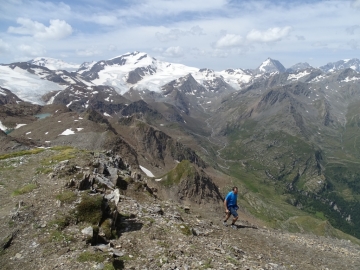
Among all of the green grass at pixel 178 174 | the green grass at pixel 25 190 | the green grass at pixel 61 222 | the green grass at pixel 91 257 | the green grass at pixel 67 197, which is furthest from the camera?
the green grass at pixel 178 174

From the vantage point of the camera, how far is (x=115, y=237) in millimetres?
23141

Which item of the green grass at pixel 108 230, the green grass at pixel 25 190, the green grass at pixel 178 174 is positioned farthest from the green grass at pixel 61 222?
the green grass at pixel 178 174

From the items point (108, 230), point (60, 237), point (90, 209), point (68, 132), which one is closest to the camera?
point (60, 237)

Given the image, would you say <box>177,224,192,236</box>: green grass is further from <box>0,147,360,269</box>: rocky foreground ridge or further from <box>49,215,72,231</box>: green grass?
<box>49,215,72,231</box>: green grass

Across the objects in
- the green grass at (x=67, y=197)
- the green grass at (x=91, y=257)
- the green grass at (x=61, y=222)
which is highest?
the green grass at (x=67, y=197)

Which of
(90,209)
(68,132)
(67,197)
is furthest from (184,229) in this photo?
(68,132)

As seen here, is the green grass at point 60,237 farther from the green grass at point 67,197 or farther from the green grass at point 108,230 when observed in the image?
the green grass at point 67,197

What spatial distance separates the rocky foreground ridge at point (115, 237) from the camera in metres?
19.2

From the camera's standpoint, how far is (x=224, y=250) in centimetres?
2455

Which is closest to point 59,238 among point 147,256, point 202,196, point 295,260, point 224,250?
point 147,256

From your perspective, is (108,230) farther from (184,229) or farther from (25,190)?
(25,190)

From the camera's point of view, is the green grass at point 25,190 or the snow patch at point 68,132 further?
the snow patch at point 68,132

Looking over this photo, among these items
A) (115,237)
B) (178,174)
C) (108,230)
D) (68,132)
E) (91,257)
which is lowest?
(178,174)

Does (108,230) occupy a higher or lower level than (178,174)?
higher
